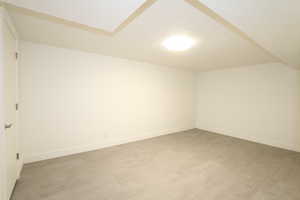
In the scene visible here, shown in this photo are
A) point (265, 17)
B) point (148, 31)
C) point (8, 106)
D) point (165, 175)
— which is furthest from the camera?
point (165, 175)

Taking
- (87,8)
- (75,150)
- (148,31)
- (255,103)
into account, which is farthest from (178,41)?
(255,103)

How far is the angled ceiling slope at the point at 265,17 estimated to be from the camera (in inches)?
48.2

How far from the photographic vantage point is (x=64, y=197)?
72.1 inches

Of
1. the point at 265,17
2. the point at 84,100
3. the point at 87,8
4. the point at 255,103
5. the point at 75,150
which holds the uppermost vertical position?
the point at 87,8

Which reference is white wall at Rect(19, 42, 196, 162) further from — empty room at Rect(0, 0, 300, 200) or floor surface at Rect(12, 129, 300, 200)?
floor surface at Rect(12, 129, 300, 200)

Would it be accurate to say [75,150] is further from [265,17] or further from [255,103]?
[255,103]

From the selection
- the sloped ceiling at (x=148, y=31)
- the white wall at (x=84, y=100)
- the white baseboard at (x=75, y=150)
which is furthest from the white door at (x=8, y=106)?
the white wall at (x=84, y=100)

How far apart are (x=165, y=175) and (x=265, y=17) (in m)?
2.46

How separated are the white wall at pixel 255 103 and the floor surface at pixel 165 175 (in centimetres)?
65

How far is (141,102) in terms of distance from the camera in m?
4.23

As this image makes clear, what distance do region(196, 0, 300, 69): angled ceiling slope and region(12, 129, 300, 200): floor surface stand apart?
2129mm

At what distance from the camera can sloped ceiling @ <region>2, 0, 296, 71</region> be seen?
1631 mm

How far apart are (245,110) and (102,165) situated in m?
4.40

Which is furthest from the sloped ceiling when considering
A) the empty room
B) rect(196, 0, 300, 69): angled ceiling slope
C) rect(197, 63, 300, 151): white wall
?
rect(197, 63, 300, 151): white wall
